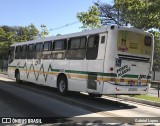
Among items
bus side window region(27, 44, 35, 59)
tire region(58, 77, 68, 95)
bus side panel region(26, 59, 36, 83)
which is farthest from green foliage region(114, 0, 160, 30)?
bus side panel region(26, 59, 36, 83)

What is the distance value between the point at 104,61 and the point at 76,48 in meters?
A: 2.83

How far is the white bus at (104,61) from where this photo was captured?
14.4 metres

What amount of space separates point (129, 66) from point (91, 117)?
14.3 feet

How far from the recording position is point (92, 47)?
15.5 m

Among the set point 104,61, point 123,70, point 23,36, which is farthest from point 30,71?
Result: point 23,36

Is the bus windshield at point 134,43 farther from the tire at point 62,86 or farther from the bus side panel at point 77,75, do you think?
the tire at point 62,86

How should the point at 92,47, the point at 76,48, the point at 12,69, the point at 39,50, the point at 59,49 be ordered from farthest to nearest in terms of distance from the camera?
the point at 12,69 → the point at 39,50 → the point at 59,49 → the point at 76,48 → the point at 92,47

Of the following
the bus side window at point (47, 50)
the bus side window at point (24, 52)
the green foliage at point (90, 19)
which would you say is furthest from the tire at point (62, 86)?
the green foliage at point (90, 19)

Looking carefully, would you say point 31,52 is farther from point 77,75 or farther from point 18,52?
point 77,75

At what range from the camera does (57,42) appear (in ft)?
62.1

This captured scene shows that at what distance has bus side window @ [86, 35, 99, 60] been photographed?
15212 millimetres

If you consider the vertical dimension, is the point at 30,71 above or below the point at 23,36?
below

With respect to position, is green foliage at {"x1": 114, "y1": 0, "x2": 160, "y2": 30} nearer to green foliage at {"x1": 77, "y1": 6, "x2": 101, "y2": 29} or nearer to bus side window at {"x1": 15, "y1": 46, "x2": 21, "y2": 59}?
bus side window at {"x1": 15, "y1": 46, "x2": 21, "y2": 59}

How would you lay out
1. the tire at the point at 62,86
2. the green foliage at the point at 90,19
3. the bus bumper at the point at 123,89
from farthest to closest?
the green foliage at the point at 90,19 → the tire at the point at 62,86 → the bus bumper at the point at 123,89
